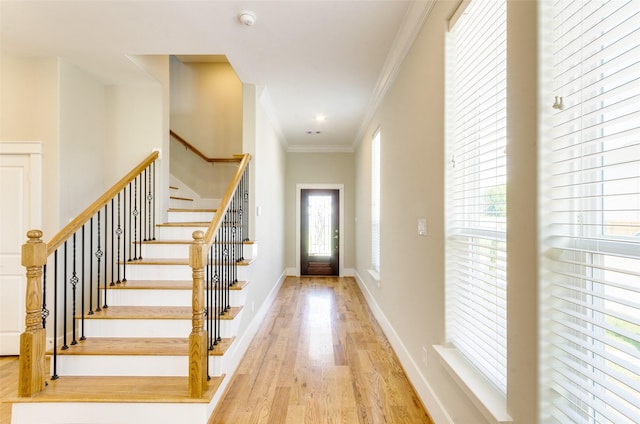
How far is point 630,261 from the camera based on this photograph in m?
0.80

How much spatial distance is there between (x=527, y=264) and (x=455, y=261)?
694 millimetres

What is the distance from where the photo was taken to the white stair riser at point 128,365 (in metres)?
2.19

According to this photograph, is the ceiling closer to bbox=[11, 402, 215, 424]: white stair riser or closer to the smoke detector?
the smoke detector

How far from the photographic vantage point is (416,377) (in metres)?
2.27

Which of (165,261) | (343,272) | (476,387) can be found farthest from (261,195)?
(343,272)

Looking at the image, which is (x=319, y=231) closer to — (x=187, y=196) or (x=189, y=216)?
(x=187, y=196)

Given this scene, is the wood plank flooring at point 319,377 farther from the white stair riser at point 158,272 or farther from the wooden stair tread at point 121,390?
the white stair riser at point 158,272

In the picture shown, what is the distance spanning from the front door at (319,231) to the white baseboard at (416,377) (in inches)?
121

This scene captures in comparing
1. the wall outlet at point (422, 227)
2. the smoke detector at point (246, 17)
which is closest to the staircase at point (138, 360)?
the wall outlet at point (422, 227)

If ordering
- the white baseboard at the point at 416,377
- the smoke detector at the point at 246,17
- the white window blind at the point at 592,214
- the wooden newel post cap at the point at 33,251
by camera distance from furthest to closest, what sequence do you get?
1. the smoke detector at the point at 246,17
2. the wooden newel post cap at the point at 33,251
3. the white baseboard at the point at 416,377
4. the white window blind at the point at 592,214

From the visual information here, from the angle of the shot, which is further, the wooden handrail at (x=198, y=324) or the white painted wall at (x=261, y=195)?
the white painted wall at (x=261, y=195)

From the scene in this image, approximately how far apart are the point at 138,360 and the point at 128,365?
84 millimetres

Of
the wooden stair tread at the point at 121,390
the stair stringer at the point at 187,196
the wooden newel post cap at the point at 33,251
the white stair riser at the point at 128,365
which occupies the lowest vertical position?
the wooden stair tread at the point at 121,390

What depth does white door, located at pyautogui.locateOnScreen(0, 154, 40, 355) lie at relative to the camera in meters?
2.91
